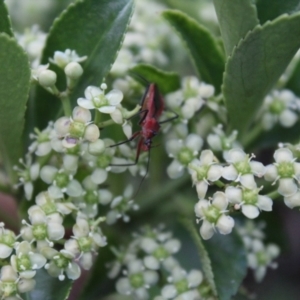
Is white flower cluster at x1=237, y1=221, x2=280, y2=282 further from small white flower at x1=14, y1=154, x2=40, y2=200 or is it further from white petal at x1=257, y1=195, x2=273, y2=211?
small white flower at x1=14, y1=154, x2=40, y2=200

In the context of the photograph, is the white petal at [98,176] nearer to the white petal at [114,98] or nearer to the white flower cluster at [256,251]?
the white petal at [114,98]

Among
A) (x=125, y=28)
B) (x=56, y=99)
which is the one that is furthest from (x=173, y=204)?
(x=125, y=28)

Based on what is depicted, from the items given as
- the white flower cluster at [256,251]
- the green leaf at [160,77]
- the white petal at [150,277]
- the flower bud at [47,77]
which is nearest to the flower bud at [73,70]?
the flower bud at [47,77]

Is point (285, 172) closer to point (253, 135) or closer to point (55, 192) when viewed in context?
point (253, 135)

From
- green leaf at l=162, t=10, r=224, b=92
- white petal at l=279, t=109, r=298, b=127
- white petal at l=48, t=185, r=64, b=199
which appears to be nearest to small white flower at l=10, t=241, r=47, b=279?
white petal at l=48, t=185, r=64, b=199

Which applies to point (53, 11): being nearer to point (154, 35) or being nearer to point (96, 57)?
point (154, 35)

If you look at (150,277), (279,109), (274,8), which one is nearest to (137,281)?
(150,277)
